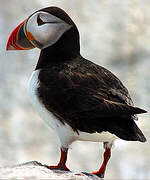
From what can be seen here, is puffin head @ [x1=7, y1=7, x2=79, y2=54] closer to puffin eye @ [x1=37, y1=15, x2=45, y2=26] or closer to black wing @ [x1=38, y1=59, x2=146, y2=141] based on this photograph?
puffin eye @ [x1=37, y1=15, x2=45, y2=26]

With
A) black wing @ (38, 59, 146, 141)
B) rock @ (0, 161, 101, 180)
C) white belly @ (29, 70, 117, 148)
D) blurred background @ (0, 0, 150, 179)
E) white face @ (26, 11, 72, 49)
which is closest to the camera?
rock @ (0, 161, 101, 180)

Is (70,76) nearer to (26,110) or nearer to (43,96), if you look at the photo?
(43,96)

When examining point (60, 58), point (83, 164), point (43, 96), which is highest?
point (60, 58)

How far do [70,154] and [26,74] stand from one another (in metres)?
1.34

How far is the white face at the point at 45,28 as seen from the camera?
3.14 m

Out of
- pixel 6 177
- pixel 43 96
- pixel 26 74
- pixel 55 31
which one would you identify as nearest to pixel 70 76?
pixel 43 96

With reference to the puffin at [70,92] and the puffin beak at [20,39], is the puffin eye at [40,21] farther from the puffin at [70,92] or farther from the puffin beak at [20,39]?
the puffin beak at [20,39]

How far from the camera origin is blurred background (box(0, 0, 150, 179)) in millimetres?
5863

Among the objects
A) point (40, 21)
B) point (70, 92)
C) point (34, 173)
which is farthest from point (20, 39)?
point (34, 173)

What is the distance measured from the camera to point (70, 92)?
9.27ft

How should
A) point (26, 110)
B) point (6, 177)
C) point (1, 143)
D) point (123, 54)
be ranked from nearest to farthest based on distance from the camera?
point (6, 177)
point (1, 143)
point (26, 110)
point (123, 54)

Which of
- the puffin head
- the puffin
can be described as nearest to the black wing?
the puffin

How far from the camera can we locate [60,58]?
3.15m

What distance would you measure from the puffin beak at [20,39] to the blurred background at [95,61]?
1.98 metres
